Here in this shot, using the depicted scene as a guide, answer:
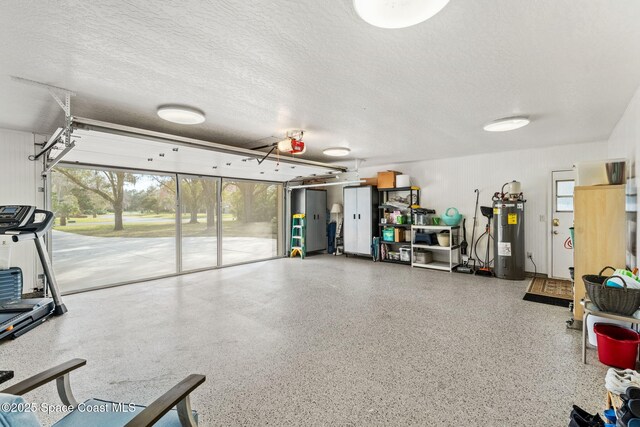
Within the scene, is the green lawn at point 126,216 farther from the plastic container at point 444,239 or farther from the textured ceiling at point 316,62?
the plastic container at point 444,239

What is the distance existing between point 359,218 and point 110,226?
5428 millimetres

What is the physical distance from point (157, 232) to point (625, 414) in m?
6.50

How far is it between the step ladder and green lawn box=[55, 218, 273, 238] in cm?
77

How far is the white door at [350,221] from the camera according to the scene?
304 inches

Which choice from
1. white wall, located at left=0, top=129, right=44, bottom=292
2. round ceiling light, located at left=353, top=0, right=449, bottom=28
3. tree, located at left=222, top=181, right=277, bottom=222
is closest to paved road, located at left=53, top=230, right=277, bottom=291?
white wall, located at left=0, top=129, right=44, bottom=292

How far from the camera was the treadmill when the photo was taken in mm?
3003

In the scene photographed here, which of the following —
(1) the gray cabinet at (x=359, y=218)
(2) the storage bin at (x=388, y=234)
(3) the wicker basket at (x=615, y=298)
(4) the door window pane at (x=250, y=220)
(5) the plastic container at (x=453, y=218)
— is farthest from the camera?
(1) the gray cabinet at (x=359, y=218)

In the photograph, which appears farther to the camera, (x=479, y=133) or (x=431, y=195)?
(x=431, y=195)

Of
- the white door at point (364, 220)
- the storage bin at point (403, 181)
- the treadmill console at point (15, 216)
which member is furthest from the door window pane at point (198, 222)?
the storage bin at point (403, 181)

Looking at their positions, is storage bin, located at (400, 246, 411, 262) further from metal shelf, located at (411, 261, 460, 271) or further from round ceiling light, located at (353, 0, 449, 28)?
round ceiling light, located at (353, 0, 449, 28)

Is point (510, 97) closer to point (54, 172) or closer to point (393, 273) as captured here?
point (393, 273)

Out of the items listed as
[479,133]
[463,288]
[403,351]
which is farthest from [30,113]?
[463,288]

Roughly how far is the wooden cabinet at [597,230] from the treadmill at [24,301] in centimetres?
603

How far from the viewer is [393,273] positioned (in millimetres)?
5918
